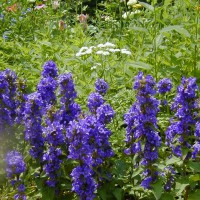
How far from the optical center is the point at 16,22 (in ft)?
22.9

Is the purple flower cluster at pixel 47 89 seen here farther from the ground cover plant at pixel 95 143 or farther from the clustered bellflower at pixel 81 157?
the clustered bellflower at pixel 81 157

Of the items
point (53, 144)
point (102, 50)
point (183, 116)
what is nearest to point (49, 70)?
point (53, 144)

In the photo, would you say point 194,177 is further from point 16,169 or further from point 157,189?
point 16,169

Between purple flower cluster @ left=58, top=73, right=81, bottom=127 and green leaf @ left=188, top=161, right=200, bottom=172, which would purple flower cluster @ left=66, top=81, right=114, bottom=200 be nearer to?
purple flower cluster @ left=58, top=73, right=81, bottom=127

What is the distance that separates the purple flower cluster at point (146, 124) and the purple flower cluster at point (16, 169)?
26.5 inches

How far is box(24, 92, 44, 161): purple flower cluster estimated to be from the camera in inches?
122

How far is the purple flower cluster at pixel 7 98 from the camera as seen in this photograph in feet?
11.0

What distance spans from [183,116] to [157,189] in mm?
429

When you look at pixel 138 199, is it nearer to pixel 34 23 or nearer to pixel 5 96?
pixel 5 96

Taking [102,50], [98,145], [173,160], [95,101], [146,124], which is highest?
[102,50]

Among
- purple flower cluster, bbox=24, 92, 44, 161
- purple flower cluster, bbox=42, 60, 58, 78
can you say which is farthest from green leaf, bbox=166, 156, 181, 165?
purple flower cluster, bbox=42, 60, 58, 78

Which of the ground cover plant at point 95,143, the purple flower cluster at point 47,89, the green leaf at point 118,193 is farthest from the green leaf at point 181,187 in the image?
the purple flower cluster at point 47,89

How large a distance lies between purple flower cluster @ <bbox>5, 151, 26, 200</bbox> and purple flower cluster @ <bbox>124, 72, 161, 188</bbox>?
0.67 metres

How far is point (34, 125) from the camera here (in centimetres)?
315
